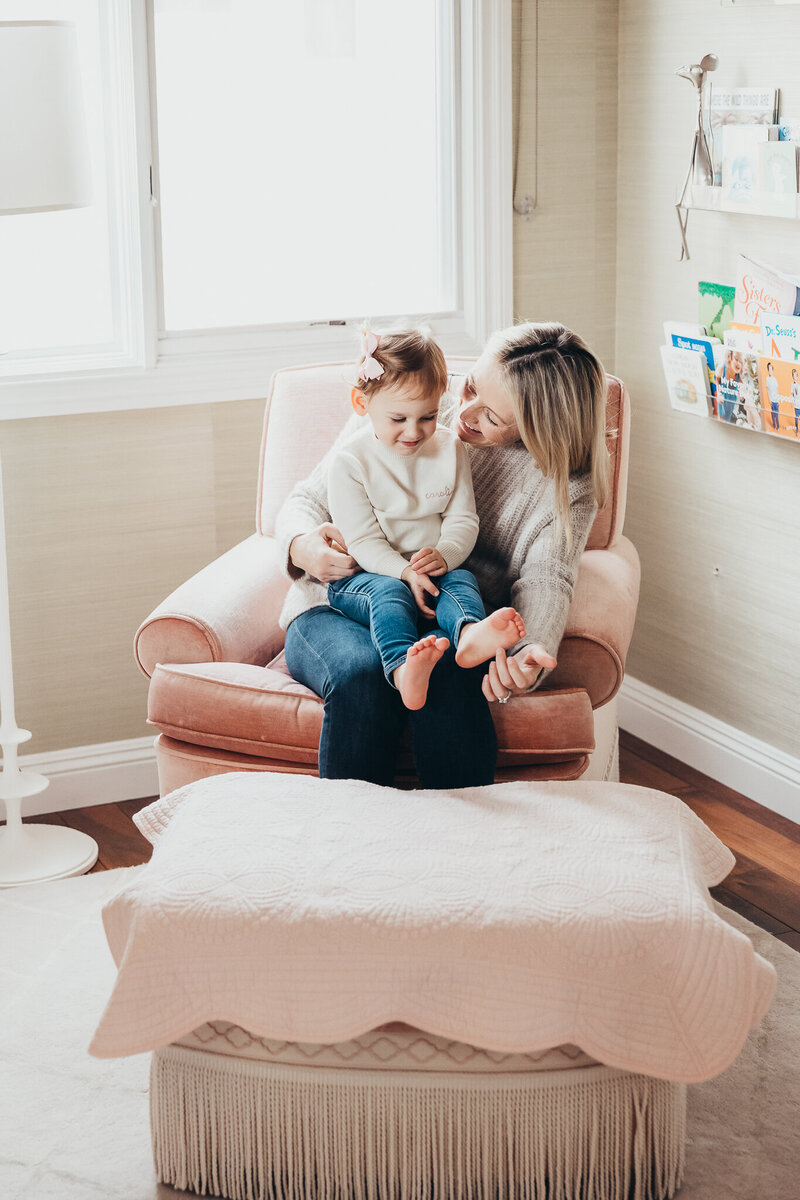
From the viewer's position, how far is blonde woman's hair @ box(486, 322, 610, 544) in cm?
214

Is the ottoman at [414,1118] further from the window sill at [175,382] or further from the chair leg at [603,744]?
the window sill at [175,382]

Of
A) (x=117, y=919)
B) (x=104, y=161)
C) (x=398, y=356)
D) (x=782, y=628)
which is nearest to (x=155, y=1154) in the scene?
(x=117, y=919)

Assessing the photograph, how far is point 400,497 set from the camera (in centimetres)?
221

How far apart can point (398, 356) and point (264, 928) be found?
0.99 m

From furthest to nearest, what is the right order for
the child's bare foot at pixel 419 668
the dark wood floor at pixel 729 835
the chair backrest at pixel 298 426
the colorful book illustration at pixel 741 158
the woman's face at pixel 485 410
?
the chair backrest at pixel 298 426, the colorful book illustration at pixel 741 158, the dark wood floor at pixel 729 835, the woman's face at pixel 485 410, the child's bare foot at pixel 419 668

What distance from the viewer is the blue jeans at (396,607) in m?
2.01

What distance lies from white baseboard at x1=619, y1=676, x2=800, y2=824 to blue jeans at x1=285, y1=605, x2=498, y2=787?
1012 millimetres

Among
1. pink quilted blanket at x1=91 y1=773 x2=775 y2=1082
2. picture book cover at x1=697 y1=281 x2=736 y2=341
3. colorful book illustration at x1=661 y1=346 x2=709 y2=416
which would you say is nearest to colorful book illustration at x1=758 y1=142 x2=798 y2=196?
picture book cover at x1=697 y1=281 x2=736 y2=341

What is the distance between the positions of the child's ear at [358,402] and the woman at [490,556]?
10cm

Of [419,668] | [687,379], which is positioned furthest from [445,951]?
[687,379]

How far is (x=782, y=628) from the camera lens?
2703 mm

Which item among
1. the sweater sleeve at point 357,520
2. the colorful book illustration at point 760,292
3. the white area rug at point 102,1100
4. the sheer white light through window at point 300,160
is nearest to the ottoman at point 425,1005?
the white area rug at point 102,1100

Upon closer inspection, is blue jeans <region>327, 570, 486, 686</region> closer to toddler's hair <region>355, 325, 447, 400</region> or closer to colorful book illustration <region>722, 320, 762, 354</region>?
toddler's hair <region>355, 325, 447, 400</region>

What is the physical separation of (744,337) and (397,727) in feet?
3.72
